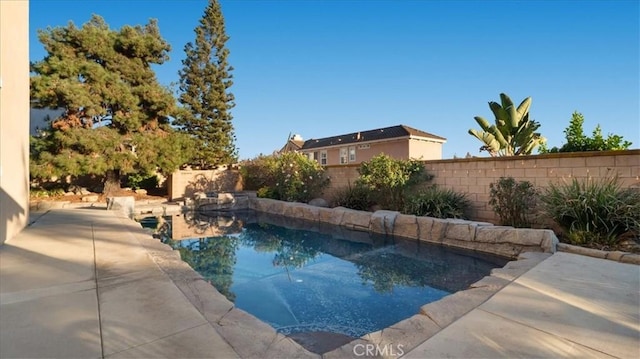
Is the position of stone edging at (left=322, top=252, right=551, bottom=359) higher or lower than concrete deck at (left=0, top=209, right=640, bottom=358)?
lower

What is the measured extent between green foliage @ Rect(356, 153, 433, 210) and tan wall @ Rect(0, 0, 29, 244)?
820 centimetres

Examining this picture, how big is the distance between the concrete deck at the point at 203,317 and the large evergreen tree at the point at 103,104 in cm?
1072

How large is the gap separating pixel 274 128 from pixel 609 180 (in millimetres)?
17956

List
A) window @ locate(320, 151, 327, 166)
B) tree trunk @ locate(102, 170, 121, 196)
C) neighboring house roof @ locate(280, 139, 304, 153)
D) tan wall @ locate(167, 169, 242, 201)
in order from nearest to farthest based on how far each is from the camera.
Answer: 1. tree trunk @ locate(102, 170, 121, 196)
2. tan wall @ locate(167, 169, 242, 201)
3. window @ locate(320, 151, 327, 166)
4. neighboring house roof @ locate(280, 139, 304, 153)

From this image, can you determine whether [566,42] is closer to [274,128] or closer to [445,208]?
[445,208]

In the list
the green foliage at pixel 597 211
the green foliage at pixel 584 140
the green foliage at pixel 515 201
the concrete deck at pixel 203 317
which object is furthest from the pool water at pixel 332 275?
the green foliage at pixel 584 140

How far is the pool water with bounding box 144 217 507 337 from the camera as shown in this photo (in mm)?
3502

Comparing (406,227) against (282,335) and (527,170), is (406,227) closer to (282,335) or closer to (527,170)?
(527,170)

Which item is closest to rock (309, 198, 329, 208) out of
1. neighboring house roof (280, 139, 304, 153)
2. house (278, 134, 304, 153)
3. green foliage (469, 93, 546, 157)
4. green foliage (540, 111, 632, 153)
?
green foliage (469, 93, 546, 157)

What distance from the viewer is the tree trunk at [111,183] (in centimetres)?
1442

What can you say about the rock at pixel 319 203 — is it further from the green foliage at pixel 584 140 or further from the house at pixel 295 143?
the house at pixel 295 143

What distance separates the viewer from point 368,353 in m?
2.09

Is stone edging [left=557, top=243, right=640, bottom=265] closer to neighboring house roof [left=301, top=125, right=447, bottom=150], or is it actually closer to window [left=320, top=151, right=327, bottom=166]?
neighboring house roof [left=301, top=125, right=447, bottom=150]

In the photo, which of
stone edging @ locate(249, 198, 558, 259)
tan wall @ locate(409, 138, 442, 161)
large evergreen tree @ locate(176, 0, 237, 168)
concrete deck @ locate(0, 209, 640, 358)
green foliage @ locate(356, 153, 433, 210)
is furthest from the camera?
tan wall @ locate(409, 138, 442, 161)
